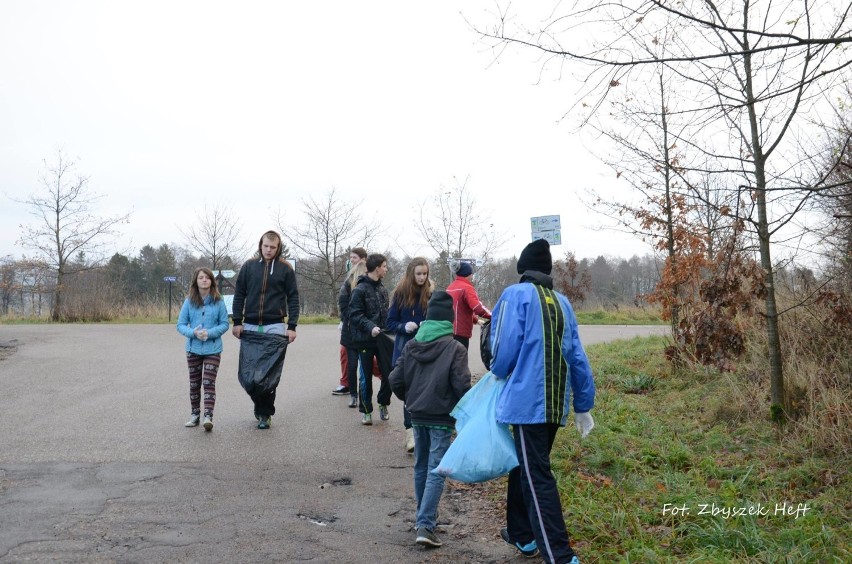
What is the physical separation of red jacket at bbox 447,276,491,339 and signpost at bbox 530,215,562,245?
4.30 metres

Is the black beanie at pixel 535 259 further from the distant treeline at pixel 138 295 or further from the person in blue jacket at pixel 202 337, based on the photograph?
the distant treeline at pixel 138 295

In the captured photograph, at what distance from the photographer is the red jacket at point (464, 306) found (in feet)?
25.4

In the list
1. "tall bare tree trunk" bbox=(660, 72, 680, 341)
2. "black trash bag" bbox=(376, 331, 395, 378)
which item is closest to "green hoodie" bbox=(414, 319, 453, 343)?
"black trash bag" bbox=(376, 331, 395, 378)

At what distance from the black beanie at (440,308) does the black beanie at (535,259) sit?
34.2 inches

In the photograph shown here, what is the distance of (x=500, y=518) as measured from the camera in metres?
5.37

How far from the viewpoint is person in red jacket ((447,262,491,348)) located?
7738mm

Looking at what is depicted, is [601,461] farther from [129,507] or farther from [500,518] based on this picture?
[129,507]

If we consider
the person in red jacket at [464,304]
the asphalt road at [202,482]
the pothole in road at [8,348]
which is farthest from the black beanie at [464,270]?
the pothole in road at [8,348]

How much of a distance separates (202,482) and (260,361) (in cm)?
204

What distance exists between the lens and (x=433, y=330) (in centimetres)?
519

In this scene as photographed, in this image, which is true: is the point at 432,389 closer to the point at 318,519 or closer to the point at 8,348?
the point at 318,519

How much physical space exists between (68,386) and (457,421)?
26.7 feet

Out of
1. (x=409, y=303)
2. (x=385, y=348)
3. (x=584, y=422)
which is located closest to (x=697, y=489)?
(x=584, y=422)

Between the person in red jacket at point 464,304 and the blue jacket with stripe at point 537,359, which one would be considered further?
the person in red jacket at point 464,304
